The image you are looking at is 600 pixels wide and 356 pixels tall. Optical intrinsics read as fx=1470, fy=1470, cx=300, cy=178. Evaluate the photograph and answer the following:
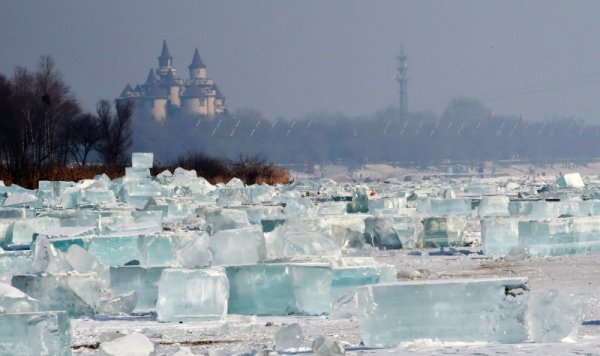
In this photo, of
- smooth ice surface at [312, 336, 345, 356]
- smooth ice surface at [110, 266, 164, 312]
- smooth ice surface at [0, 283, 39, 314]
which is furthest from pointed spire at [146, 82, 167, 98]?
smooth ice surface at [312, 336, 345, 356]

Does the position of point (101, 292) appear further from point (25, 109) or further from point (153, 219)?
point (25, 109)

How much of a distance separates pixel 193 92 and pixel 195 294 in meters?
151

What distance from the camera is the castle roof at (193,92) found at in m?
158

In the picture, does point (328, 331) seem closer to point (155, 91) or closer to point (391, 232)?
point (391, 232)

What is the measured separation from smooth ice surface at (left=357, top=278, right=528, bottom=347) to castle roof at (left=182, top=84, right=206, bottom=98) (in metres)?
151

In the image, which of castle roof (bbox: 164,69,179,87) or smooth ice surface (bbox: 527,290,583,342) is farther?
castle roof (bbox: 164,69,179,87)

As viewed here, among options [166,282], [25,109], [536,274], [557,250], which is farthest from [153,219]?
[25,109]

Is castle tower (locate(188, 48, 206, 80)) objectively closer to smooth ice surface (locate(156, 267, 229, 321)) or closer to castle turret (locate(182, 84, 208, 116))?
castle turret (locate(182, 84, 208, 116))

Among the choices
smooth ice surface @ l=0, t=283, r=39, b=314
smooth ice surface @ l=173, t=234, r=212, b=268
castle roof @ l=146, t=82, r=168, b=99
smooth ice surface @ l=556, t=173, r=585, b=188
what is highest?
castle roof @ l=146, t=82, r=168, b=99

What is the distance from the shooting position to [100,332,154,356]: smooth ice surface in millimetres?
6250

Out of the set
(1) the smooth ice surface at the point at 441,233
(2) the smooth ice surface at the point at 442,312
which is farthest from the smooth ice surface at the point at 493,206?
(2) the smooth ice surface at the point at 442,312

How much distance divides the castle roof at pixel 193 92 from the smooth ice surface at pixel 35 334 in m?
152

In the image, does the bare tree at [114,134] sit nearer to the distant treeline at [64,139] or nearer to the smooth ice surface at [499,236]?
the distant treeline at [64,139]

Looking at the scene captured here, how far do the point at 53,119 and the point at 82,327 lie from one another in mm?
52129
